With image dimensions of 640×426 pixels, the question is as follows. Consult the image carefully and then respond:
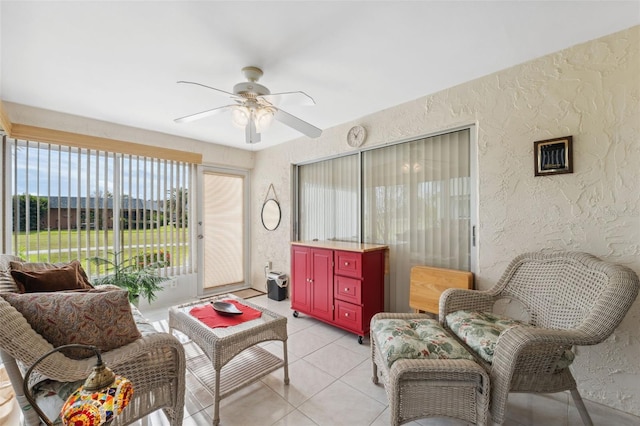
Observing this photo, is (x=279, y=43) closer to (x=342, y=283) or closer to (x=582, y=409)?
(x=342, y=283)

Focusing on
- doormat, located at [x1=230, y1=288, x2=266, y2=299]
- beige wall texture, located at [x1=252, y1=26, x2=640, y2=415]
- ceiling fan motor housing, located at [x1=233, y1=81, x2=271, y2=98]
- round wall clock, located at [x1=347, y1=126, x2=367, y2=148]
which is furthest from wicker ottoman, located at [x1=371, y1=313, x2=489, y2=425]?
doormat, located at [x1=230, y1=288, x2=266, y2=299]

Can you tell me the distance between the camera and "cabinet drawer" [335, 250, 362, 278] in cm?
260

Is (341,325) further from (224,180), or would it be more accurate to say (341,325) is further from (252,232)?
(224,180)

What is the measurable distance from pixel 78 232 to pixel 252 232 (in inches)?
86.4

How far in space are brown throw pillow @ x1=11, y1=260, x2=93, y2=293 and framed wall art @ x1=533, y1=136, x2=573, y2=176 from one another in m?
3.22

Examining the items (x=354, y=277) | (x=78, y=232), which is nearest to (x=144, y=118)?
(x=78, y=232)

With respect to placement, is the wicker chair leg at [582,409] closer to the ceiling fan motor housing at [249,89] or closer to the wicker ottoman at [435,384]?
the wicker ottoman at [435,384]

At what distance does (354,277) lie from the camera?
8.64ft

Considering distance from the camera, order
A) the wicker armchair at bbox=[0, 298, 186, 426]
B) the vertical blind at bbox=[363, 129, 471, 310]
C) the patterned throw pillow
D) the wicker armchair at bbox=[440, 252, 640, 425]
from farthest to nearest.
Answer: the vertical blind at bbox=[363, 129, 471, 310] < the wicker armchair at bbox=[440, 252, 640, 425] < the patterned throw pillow < the wicker armchair at bbox=[0, 298, 186, 426]

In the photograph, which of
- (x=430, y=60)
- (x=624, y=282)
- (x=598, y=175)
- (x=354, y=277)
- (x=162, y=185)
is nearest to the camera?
(x=624, y=282)

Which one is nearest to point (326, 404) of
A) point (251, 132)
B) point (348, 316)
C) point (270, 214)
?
point (348, 316)

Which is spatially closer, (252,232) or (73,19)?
(73,19)

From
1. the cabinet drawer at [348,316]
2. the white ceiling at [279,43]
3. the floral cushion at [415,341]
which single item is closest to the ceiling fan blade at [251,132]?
the white ceiling at [279,43]

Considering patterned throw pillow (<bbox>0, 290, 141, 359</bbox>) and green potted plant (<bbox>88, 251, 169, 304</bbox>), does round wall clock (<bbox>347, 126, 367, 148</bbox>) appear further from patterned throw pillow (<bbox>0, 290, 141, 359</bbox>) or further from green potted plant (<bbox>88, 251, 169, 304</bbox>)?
green potted plant (<bbox>88, 251, 169, 304</bbox>)
